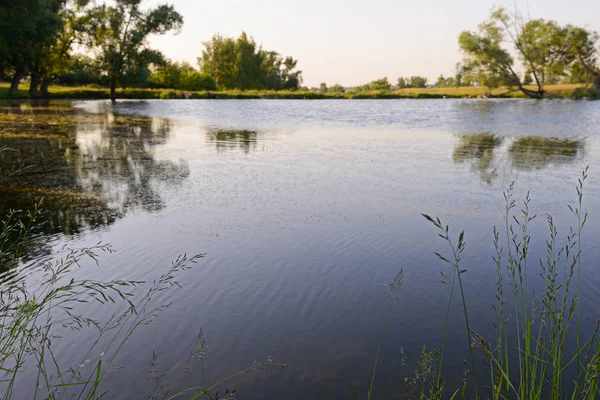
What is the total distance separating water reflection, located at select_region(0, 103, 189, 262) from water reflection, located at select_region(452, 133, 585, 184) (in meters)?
7.46

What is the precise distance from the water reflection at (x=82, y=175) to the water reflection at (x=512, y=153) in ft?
24.5

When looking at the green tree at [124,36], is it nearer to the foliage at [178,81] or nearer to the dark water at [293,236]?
the foliage at [178,81]

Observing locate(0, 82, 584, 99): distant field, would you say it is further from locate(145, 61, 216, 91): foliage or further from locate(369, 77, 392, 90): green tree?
locate(369, 77, 392, 90): green tree

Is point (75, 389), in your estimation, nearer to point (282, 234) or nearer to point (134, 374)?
point (134, 374)

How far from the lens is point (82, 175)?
33.7 ft

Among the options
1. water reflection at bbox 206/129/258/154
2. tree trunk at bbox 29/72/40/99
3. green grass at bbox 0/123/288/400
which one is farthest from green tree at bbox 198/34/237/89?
green grass at bbox 0/123/288/400

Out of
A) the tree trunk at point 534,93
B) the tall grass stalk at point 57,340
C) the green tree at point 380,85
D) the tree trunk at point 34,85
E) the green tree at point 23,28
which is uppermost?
the green tree at point 380,85

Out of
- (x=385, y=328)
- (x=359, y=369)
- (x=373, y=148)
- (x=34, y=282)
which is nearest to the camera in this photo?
(x=359, y=369)

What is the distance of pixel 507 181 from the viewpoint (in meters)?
10.1

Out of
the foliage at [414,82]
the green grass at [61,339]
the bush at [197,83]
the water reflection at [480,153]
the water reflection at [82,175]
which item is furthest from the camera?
the foliage at [414,82]

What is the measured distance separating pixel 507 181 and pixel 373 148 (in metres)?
5.87

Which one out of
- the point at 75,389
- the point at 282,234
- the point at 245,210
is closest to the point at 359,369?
the point at 75,389

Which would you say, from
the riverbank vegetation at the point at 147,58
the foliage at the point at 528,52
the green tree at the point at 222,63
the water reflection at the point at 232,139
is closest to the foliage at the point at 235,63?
the green tree at the point at 222,63

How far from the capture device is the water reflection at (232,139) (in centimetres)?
1537
